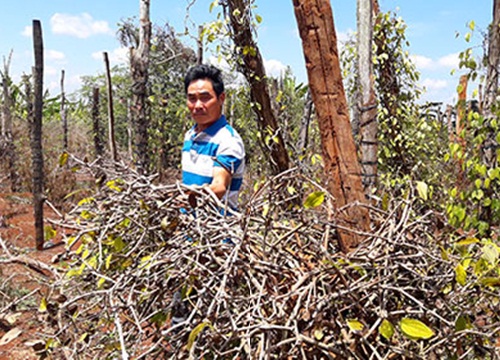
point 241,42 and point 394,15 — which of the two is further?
point 394,15

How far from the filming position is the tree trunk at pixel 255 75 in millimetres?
4294

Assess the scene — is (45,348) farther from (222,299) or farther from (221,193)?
(221,193)

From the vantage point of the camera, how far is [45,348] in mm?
1579

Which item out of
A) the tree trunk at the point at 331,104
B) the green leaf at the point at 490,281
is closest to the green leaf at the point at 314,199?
the tree trunk at the point at 331,104

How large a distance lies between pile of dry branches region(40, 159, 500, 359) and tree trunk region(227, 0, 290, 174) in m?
2.60

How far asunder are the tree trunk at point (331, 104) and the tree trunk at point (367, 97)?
199 centimetres

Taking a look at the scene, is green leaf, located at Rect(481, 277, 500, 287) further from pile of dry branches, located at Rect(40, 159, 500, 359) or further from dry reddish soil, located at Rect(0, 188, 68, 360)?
dry reddish soil, located at Rect(0, 188, 68, 360)

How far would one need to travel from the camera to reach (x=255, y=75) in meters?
4.37

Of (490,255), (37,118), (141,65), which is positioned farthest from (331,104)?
(37,118)

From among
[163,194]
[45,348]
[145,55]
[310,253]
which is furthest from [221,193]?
[145,55]

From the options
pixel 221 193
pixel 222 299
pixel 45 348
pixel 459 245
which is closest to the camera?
pixel 222 299

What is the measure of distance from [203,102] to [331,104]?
0.97 m

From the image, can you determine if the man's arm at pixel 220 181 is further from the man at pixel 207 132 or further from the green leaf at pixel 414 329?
the green leaf at pixel 414 329

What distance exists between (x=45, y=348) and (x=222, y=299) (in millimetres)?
724
